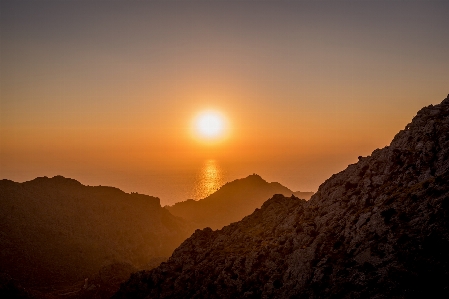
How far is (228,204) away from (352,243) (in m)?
135

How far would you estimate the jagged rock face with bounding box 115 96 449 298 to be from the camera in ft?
79.0

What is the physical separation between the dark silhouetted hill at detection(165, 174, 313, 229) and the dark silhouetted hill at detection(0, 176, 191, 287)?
83.9ft

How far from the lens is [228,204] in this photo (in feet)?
533

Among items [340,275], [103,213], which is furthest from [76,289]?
[340,275]

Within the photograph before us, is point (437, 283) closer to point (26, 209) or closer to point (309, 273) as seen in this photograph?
point (309, 273)

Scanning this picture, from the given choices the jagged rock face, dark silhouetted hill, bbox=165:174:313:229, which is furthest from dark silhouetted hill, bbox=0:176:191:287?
the jagged rock face

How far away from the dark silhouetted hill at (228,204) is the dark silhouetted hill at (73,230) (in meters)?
25.6

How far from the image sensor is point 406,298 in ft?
72.0

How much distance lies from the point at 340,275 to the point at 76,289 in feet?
192

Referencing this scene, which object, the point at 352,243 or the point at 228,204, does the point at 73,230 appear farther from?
the point at 352,243

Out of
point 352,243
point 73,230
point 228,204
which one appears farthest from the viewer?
point 228,204

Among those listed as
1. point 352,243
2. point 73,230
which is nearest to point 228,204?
point 73,230

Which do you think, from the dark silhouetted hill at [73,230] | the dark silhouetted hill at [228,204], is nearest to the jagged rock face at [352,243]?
the dark silhouetted hill at [73,230]

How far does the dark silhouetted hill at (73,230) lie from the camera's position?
76438 millimetres
